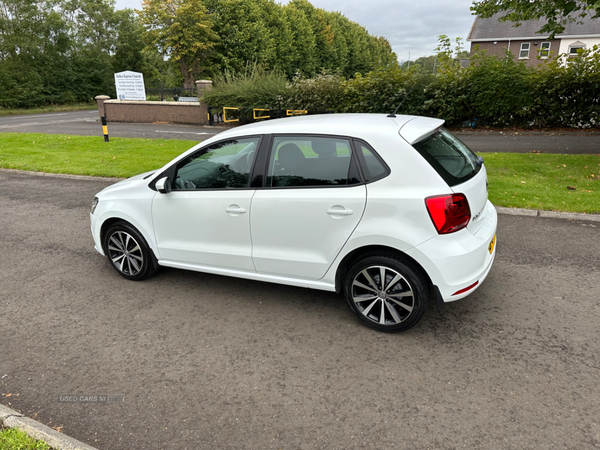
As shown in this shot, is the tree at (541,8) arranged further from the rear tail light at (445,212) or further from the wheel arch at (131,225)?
the wheel arch at (131,225)

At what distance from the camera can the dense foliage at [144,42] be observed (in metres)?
42.7

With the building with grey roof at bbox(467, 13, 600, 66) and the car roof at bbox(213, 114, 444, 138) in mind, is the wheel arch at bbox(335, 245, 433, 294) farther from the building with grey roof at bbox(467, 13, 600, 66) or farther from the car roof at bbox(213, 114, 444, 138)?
the building with grey roof at bbox(467, 13, 600, 66)

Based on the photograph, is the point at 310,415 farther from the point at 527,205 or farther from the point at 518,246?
the point at 527,205

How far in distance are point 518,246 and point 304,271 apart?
3.18 m

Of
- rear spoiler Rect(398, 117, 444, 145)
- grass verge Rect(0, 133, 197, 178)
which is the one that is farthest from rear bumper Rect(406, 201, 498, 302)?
grass verge Rect(0, 133, 197, 178)

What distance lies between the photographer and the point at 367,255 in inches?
143

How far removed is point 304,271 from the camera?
3877 millimetres

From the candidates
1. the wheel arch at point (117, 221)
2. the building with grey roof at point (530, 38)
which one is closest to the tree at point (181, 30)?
the building with grey roof at point (530, 38)

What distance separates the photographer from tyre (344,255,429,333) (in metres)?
3.49

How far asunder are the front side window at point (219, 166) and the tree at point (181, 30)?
38.8 metres

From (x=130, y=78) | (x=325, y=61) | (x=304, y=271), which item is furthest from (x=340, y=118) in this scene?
(x=325, y=61)

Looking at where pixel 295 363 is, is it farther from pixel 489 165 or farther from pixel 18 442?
pixel 489 165

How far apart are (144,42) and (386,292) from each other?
2013 inches

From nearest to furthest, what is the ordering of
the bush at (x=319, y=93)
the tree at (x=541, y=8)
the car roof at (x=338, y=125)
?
the car roof at (x=338, y=125)
the tree at (x=541, y=8)
the bush at (x=319, y=93)
